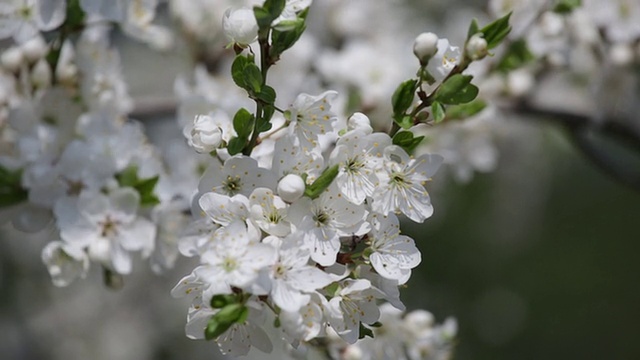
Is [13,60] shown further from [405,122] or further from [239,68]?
[405,122]

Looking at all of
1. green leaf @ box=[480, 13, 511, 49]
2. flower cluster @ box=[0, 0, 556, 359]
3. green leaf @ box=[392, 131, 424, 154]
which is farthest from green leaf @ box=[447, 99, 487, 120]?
green leaf @ box=[392, 131, 424, 154]

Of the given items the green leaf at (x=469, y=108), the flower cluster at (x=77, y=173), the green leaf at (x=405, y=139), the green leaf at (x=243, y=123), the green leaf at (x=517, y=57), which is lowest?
the flower cluster at (x=77, y=173)

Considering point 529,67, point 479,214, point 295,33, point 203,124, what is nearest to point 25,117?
point 203,124

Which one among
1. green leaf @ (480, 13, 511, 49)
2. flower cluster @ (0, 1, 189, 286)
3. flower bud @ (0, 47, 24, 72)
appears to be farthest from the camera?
flower bud @ (0, 47, 24, 72)

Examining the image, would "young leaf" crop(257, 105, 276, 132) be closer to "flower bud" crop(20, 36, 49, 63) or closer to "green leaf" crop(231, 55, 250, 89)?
"green leaf" crop(231, 55, 250, 89)

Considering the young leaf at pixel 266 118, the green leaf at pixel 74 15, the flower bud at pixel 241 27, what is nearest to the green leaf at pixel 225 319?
the young leaf at pixel 266 118

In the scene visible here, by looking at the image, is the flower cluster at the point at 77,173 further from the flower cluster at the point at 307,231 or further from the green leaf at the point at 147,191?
the flower cluster at the point at 307,231
